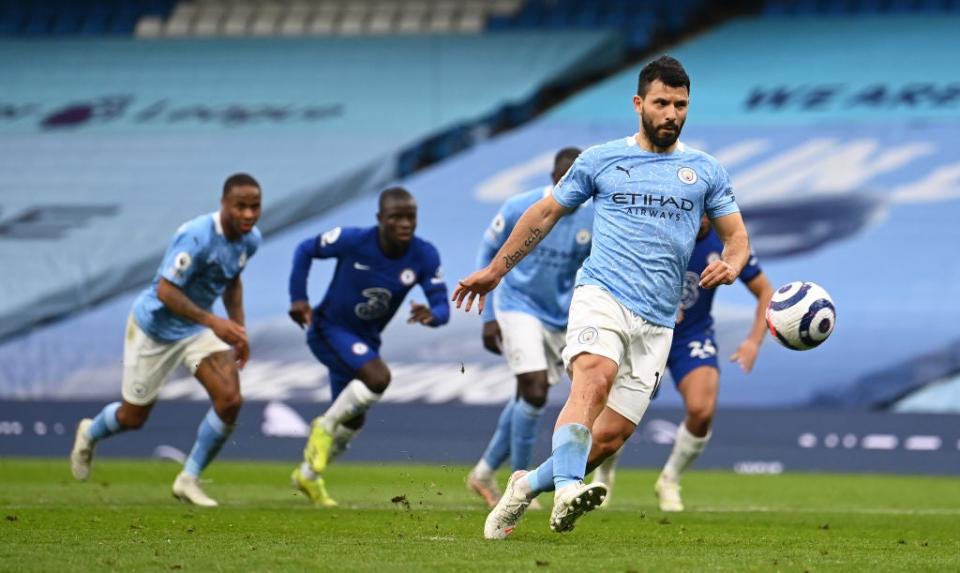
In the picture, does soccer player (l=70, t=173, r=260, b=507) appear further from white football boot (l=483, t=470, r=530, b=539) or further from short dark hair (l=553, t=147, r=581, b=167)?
white football boot (l=483, t=470, r=530, b=539)

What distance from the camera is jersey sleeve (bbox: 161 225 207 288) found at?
442 inches

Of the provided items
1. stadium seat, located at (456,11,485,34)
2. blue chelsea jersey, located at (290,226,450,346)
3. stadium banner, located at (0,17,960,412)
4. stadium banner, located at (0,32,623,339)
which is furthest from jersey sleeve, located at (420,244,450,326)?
stadium seat, located at (456,11,485,34)

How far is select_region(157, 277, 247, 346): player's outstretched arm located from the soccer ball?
13.8ft

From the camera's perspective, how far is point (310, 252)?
39.3 feet

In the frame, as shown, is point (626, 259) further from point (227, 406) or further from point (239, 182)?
point (227, 406)

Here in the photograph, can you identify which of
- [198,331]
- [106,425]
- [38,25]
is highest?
[38,25]

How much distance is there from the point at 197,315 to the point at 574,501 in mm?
4767

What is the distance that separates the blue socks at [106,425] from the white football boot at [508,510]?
4.96 meters

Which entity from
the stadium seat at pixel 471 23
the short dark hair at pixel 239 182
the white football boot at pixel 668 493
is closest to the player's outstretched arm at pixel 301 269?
the short dark hair at pixel 239 182

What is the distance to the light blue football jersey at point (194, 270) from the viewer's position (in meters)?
11.2

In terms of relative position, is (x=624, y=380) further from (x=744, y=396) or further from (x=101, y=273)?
(x=101, y=273)

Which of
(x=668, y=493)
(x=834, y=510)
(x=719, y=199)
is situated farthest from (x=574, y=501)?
(x=834, y=510)

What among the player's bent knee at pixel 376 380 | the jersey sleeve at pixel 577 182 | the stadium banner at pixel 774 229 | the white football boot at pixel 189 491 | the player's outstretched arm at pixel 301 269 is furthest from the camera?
the stadium banner at pixel 774 229

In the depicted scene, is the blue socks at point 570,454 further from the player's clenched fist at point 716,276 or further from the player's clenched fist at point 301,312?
the player's clenched fist at point 301,312
